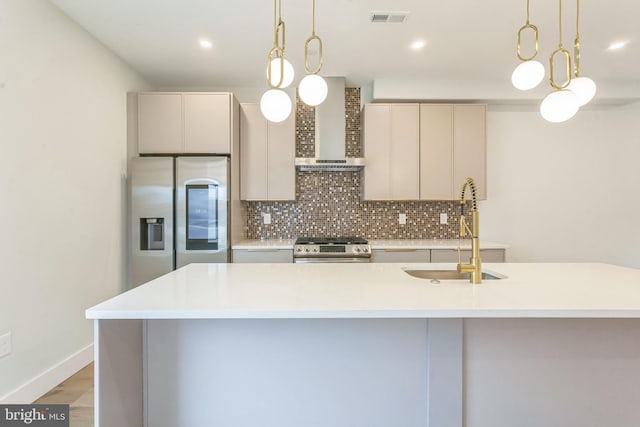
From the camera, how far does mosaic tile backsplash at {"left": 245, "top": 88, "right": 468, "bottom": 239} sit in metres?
3.88

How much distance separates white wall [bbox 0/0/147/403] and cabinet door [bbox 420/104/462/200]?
9.88 feet

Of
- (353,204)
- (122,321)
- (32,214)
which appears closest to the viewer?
(122,321)

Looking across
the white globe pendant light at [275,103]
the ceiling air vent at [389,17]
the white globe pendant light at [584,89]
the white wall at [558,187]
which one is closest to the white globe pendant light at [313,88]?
the white globe pendant light at [275,103]

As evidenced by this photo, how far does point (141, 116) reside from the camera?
10.7 feet

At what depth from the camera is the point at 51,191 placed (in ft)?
7.53

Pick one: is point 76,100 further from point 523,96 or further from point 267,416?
point 523,96

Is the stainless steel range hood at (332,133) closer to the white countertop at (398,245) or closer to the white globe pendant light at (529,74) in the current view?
the white countertop at (398,245)

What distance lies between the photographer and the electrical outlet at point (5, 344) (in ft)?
6.36

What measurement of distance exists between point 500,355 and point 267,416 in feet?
3.52

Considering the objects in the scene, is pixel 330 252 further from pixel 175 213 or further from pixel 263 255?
pixel 175 213

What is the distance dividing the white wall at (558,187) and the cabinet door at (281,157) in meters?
2.26

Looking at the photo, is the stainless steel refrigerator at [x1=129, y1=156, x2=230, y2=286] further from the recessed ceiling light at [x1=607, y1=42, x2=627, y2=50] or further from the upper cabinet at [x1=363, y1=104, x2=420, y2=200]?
the recessed ceiling light at [x1=607, y1=42, x2=627, y2=50]

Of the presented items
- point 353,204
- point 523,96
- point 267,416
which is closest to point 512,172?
point 523,96

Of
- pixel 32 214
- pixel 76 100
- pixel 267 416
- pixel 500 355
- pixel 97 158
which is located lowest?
pixel 267 416
